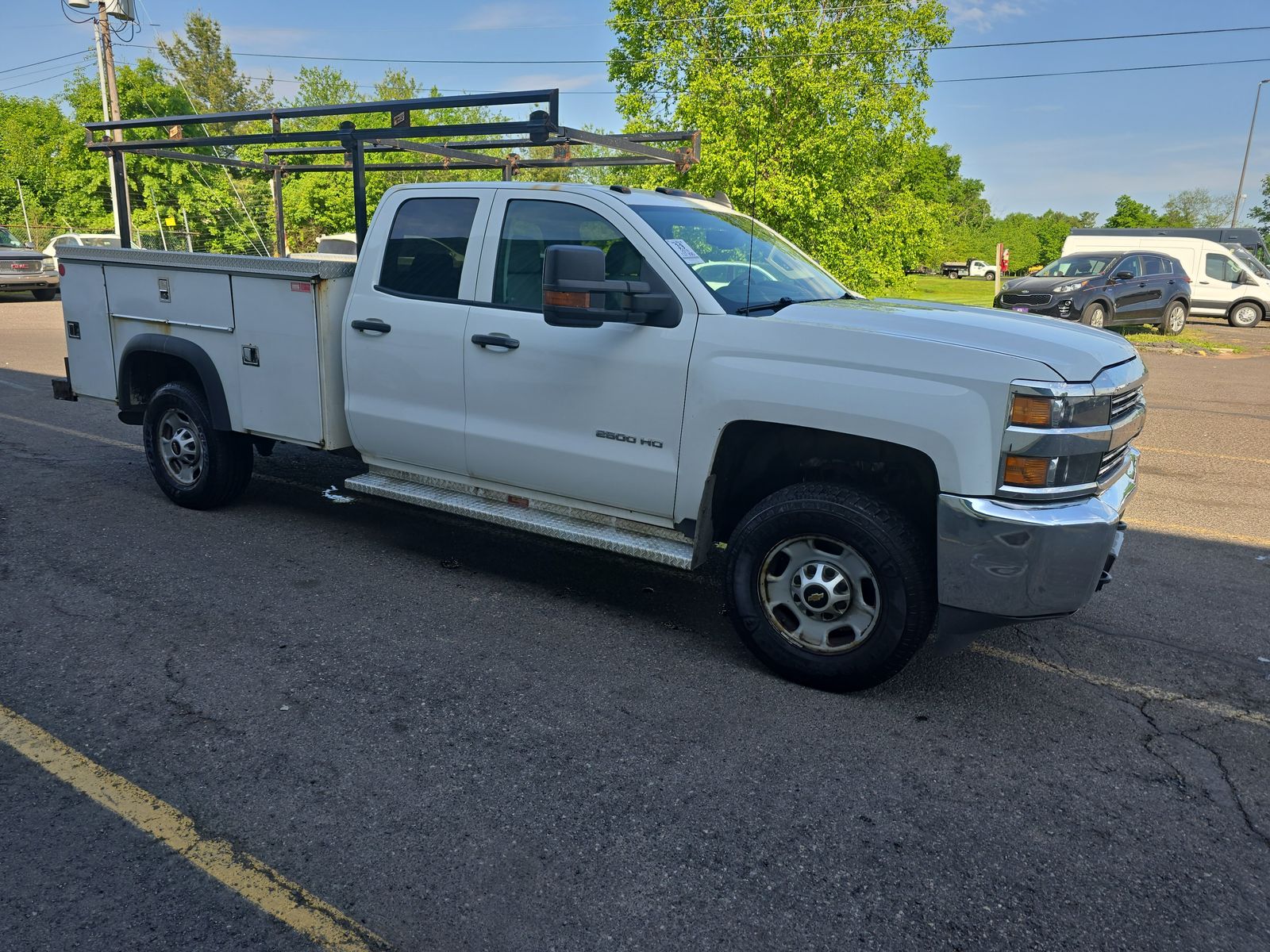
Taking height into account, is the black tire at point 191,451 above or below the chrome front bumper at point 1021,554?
below

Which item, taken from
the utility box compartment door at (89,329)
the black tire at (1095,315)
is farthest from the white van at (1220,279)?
the utility box compartment door at (89,329)

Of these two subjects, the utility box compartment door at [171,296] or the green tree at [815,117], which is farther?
the green tree at [815,117]

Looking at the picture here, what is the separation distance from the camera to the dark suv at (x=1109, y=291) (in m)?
19.4

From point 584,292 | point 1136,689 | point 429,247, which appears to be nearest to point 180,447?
point 429,247

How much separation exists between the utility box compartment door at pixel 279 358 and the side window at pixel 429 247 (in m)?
0.50

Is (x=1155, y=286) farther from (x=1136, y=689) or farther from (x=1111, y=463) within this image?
(x=1111, y=463)

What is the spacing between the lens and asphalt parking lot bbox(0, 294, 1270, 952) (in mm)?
2730

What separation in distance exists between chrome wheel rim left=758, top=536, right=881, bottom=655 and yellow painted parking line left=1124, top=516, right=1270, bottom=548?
3.61 meters

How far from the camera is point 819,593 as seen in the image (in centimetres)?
403

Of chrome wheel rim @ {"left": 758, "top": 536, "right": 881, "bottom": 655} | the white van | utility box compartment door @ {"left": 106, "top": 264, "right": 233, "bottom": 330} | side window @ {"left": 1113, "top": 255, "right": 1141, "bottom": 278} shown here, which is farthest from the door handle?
the white van

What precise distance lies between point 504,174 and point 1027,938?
6266 millimetres

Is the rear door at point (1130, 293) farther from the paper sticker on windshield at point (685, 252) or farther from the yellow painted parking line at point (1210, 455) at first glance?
the paper sticker on windshield at point (685, 252)

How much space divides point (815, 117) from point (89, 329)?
49.1 feet

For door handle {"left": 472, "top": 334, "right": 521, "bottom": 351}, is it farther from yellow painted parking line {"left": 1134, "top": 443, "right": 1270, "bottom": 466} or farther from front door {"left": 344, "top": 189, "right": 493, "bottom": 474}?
yellow painted parking line {"left": 1134, "top": 443, "right": 1270, "bottom": 466}
